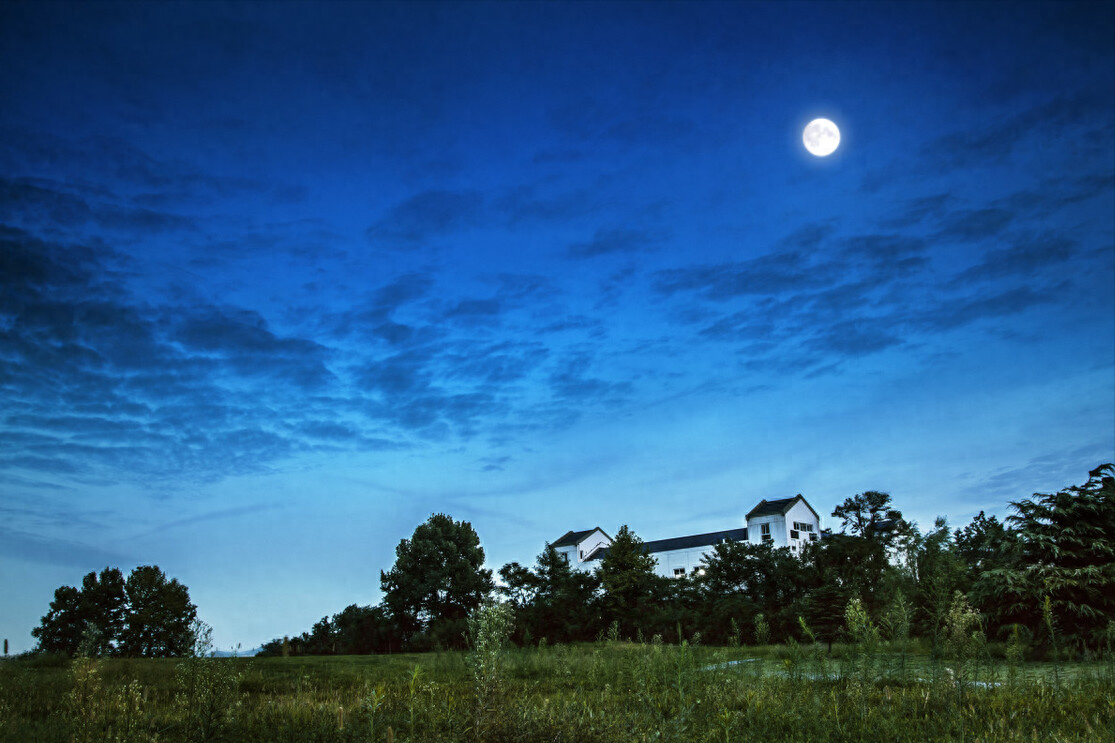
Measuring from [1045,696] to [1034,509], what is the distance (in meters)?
10.2

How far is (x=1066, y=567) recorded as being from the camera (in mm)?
15156

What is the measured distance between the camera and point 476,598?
45.5m

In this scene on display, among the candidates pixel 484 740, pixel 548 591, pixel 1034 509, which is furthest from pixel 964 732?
pixel 548 591

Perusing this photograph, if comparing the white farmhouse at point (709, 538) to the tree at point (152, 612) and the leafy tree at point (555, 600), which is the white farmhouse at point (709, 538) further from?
the tree at point (152, 612)

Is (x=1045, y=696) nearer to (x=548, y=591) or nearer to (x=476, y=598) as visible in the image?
(x=548, y=591)

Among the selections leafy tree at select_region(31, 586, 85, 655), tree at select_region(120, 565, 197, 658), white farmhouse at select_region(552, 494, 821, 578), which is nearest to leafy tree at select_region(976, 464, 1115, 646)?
white farmhouse at select_region(552, 494, 821, 578)

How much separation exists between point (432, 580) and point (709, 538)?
33.0m

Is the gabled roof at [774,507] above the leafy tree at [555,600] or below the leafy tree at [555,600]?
above

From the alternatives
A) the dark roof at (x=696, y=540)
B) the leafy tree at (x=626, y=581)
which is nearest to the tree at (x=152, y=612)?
Result: the leafy tree at (x=626, y=581)

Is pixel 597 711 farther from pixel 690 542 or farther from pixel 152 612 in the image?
pixel 690 542

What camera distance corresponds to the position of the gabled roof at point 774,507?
59875 mm

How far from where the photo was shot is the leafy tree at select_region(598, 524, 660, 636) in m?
35.5

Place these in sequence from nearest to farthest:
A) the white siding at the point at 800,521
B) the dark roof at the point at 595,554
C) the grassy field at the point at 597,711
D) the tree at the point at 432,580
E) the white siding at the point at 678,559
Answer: the grassy field at the point at 597,711 < the tree at the point at 432,580 < the white siding at the point at 800,521 < the white siding at the point at 678,559 < the dark roof at the point at 595,554

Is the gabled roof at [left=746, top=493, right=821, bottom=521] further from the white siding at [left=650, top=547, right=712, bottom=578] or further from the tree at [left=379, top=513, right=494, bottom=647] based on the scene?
the tree at [left=379, top=513, right=494, bottom=647]
